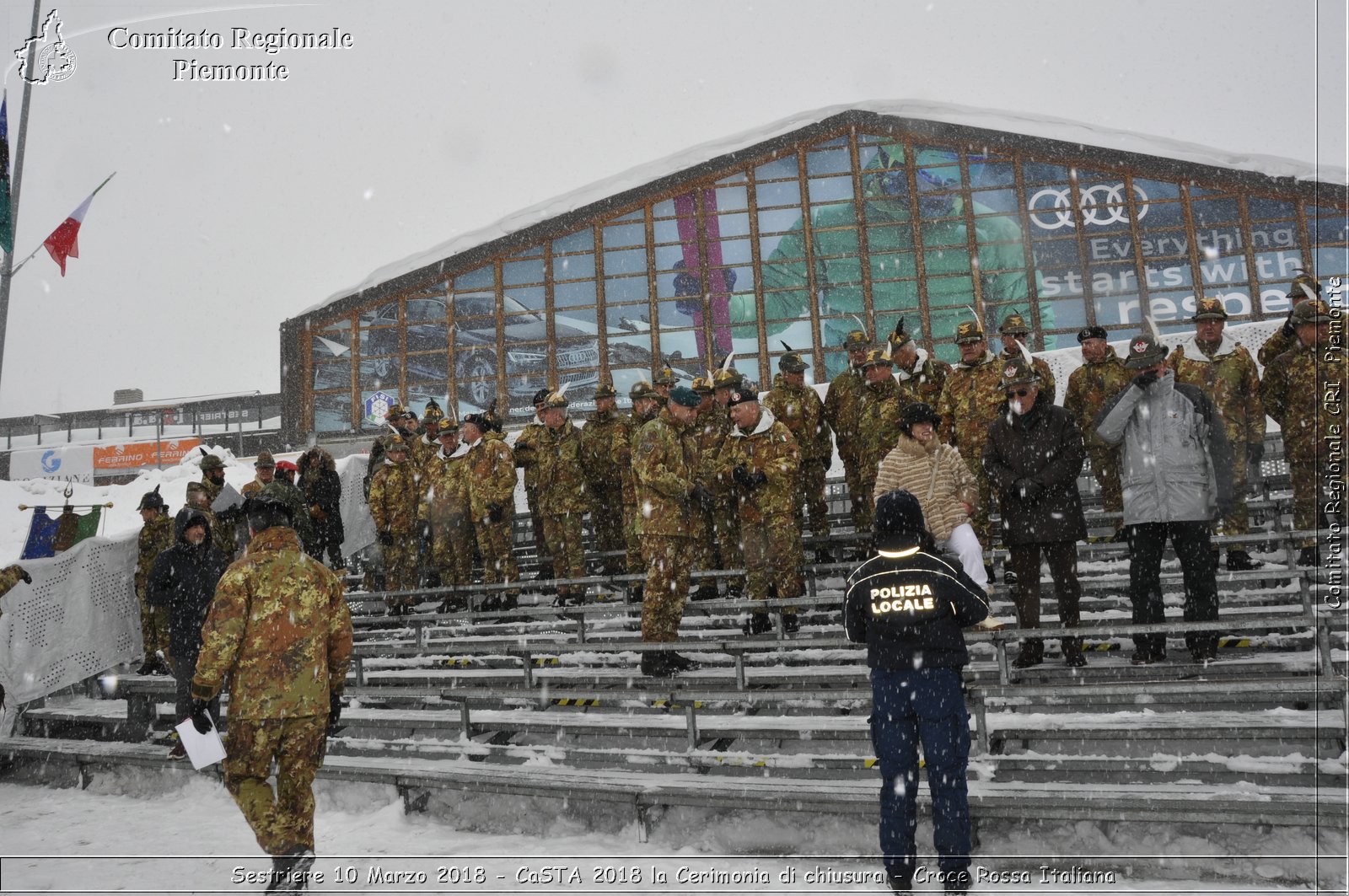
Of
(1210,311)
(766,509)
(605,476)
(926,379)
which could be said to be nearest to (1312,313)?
(1210,311)

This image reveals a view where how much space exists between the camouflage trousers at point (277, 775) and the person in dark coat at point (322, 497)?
6333 mm

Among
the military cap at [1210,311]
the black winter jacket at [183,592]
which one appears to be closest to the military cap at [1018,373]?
the military cap at [1210,311]

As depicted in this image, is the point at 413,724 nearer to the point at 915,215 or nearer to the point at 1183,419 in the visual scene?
the point at 1183,419

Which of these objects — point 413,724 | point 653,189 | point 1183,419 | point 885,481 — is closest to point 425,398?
point 653,189

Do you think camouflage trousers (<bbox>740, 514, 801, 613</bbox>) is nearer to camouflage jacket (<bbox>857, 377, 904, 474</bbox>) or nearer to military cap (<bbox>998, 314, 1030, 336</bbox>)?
camouflage jacket (<bbox>857, 377, 904, 474</bbox>)

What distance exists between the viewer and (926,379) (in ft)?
28.3

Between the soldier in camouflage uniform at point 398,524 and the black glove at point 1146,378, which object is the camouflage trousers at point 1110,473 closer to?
the black glove at point 1146,378

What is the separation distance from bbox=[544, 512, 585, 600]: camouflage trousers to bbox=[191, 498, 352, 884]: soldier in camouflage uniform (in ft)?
14.4

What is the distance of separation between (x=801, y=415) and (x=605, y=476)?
2527mm

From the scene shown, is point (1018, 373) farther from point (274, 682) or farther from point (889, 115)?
point (889, 115)

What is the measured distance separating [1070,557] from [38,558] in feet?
30.9

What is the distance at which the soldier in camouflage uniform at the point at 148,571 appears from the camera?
366 inches

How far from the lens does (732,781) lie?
5043 millimetres

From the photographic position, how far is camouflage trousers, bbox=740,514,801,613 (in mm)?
7188
